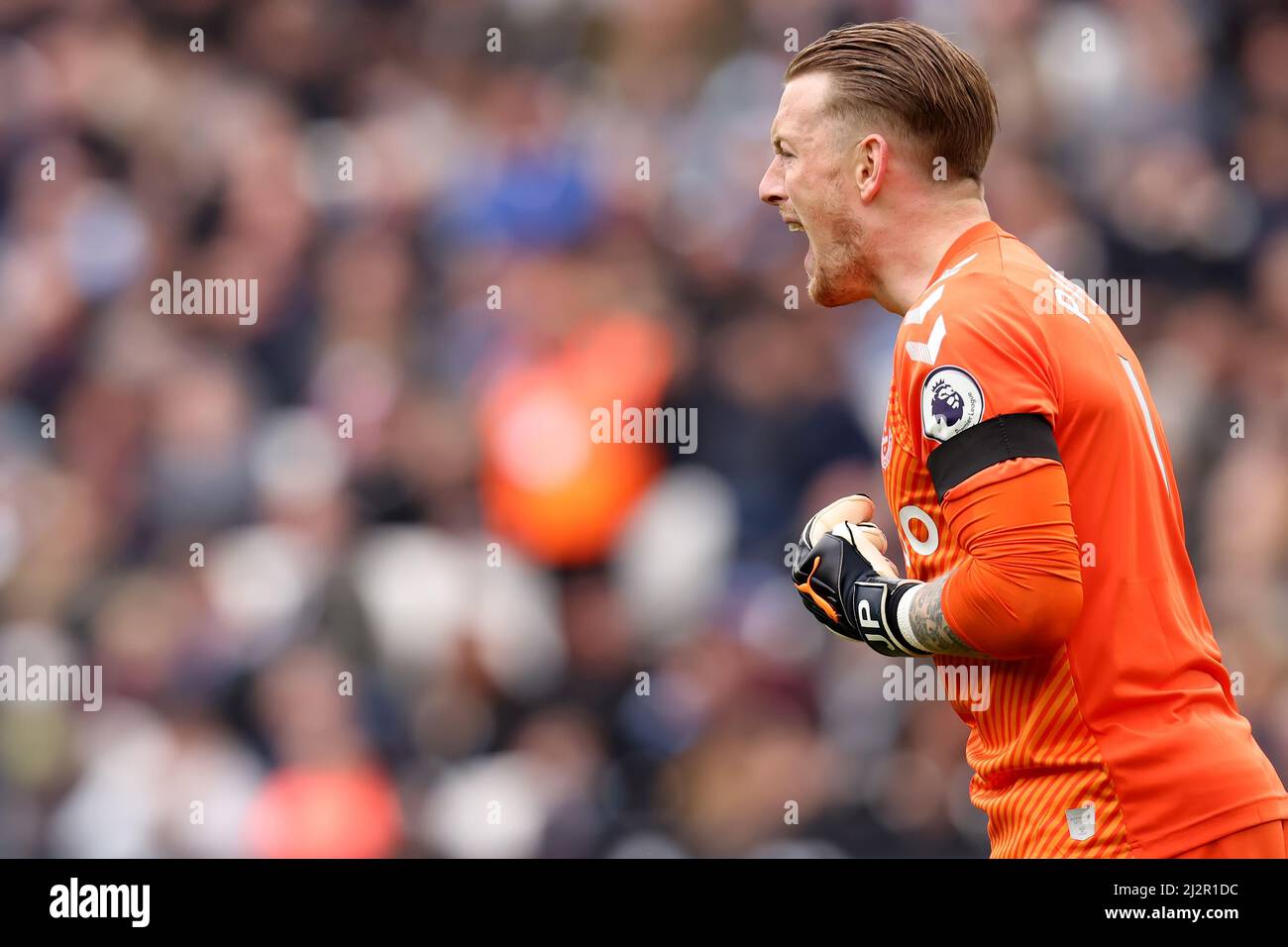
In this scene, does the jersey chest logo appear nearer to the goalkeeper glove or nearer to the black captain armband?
the black captain armband

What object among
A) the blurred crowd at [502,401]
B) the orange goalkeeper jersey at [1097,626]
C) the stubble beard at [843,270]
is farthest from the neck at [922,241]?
the blurred crowd at [502,401]

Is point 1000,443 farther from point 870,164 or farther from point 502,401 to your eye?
point 502,401

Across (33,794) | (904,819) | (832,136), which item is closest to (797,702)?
(904,819)

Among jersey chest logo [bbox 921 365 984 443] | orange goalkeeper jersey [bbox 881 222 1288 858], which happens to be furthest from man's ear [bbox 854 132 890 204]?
jersey chest logo [bbox 921 365 984 443]

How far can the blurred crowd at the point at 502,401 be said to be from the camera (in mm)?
5328

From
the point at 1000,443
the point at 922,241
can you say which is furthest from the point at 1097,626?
the point at 922,241

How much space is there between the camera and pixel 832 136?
2.47 meters

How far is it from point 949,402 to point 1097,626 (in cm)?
41

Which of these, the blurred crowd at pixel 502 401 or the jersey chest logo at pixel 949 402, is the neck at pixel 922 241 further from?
the blurred crowd at pixel 502 401

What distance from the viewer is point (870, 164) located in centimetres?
245

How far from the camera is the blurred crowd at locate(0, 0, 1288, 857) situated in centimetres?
533

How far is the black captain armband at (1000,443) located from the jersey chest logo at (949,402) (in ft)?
0.05
